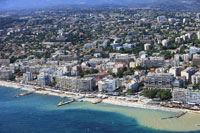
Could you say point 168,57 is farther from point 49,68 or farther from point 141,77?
point 49,68

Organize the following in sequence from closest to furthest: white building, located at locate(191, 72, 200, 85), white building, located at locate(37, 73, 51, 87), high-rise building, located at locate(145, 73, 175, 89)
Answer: high-rise building, located at locate(145, 73, 175, 89) < white building, located at locate(191, 72, 200, 85) < white building, located at locate(37, 73, 51, 87)

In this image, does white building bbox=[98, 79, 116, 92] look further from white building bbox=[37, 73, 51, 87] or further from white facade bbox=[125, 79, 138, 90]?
white building bbox=[37, 73, 51, 87]

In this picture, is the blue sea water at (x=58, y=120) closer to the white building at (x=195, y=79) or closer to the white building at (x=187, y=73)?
the white building at (x=195, y=79)

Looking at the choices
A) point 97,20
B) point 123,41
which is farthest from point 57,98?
point 97,20

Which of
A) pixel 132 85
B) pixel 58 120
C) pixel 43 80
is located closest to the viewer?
pixel 58 120

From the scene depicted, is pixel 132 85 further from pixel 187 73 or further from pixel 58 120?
pixel 58 120

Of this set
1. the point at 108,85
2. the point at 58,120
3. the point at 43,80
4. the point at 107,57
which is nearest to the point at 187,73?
the point at 108,85

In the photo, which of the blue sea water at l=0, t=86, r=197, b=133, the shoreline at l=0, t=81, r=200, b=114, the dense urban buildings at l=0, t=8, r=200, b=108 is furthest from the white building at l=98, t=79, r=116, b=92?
the blue sea water at l=0, t=86, r=197, b=133

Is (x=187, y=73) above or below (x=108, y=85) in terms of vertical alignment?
above

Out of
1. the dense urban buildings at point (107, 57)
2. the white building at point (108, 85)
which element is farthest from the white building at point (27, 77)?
the white building at point (108, 85)
